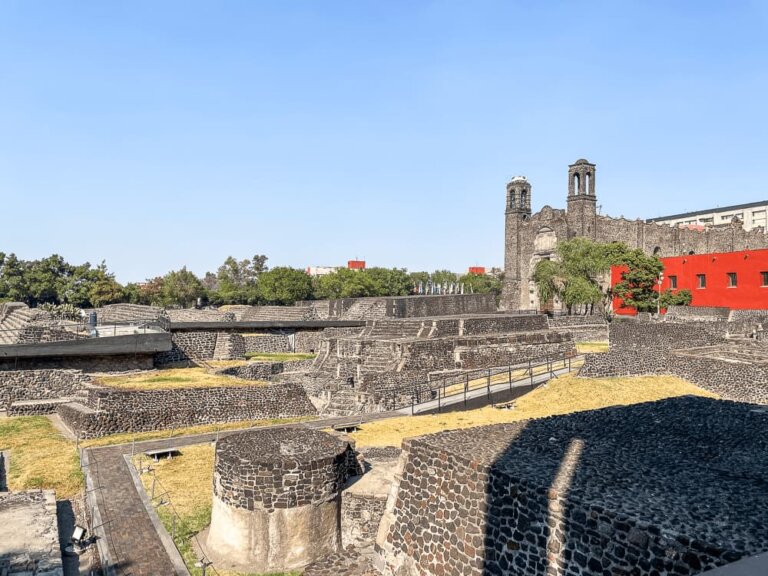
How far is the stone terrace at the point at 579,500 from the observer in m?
6.27

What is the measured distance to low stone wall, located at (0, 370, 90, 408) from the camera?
772 inches

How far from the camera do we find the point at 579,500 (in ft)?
22.9

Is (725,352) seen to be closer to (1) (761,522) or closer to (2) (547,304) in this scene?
(1) (761,522)

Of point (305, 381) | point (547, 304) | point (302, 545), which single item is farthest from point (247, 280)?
point (302, 545)

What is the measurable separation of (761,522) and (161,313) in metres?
32.2

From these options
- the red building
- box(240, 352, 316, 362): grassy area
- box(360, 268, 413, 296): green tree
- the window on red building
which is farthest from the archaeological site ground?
box(360, 268, 413, 296): green tree

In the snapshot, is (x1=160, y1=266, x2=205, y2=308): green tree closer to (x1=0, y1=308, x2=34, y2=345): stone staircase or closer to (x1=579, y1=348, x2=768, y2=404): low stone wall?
(x1=0, y1=308, x2=34, y2=345): stone staircase

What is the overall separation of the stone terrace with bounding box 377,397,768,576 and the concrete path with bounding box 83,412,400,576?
3776 millimetres

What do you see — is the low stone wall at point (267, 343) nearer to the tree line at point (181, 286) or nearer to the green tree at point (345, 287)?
the tree line at point (181, 286)

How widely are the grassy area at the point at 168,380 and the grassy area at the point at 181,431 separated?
1661 millimetres

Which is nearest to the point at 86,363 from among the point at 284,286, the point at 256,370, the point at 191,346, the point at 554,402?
the point at 191,346

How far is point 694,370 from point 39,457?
68.5 ft

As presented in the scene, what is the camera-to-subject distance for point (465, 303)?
38344 millimetres

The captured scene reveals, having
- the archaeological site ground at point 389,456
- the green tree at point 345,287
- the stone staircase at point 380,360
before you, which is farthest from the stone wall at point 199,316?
the green tree at point 345,287
